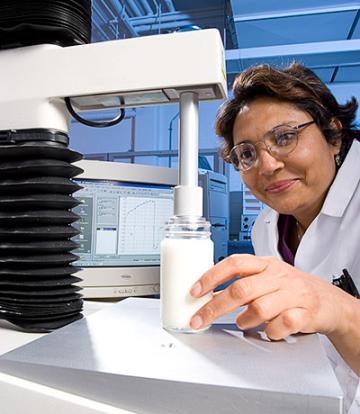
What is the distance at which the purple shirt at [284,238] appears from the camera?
4.25 ft

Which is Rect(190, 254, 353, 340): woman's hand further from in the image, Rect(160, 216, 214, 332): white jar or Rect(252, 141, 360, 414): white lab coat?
Rect(252, 141, 360, 414): white lab coat

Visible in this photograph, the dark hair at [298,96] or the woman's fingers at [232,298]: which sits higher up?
the dark hair at [298,96]

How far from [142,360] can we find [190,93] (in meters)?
0.29

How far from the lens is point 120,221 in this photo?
117 centimetres

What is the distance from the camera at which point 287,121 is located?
1.08 m

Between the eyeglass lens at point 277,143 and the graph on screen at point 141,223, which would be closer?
the eyeglass lens at point 277,143

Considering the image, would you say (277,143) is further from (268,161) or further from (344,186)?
(344,186)

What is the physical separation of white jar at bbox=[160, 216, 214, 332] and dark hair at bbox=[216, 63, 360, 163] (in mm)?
791

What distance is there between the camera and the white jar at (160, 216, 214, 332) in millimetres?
397

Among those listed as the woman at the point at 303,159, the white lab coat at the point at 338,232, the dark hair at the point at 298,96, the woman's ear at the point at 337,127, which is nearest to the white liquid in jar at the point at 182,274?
the woman at the point at 303,159

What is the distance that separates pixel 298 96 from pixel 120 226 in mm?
647

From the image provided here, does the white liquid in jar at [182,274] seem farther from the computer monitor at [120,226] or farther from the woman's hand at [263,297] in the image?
the computer monitor at [120,226]

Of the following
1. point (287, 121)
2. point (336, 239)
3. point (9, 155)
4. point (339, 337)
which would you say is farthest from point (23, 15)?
point (336, 239)

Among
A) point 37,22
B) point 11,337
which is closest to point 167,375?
point 11,337
